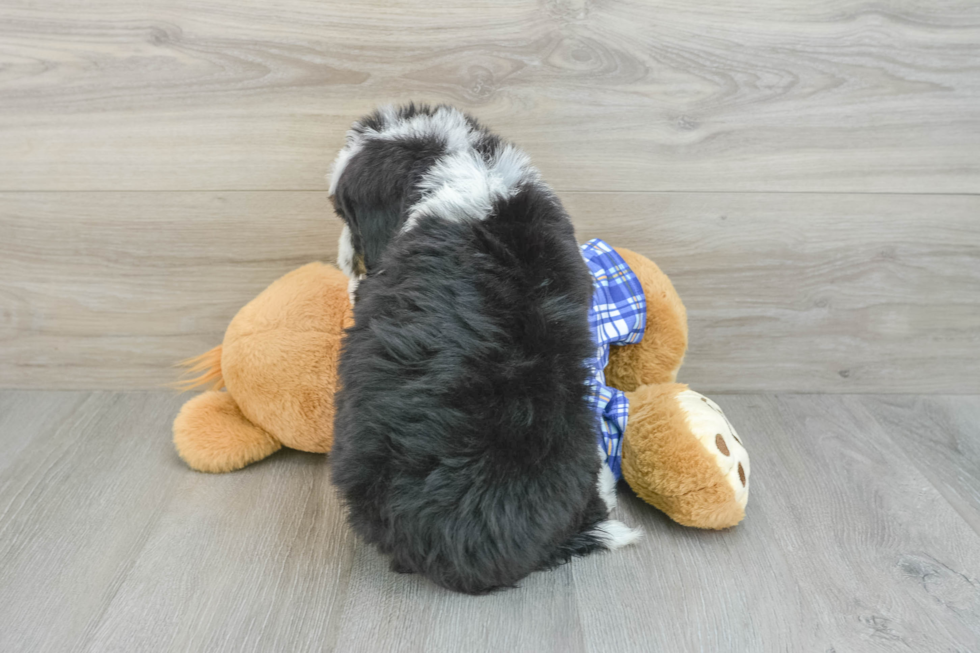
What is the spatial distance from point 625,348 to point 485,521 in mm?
373

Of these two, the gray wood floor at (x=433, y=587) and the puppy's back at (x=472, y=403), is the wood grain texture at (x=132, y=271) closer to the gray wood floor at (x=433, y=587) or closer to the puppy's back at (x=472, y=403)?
the gray wood floor at (x=433, y=587)

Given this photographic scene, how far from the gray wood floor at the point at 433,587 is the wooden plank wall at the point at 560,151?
194 millimetres

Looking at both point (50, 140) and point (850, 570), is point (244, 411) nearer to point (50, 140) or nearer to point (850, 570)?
point (50, 140)

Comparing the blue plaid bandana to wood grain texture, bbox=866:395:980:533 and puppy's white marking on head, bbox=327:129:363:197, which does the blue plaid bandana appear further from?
wood grain texture, bbox=866:395:980:533

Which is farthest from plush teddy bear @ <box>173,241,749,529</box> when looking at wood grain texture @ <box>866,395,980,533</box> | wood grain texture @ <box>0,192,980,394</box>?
wood grain texture @ <box>866,395,980,533</box>

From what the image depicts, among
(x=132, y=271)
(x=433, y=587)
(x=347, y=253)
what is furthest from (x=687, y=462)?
(x=132, y=271)

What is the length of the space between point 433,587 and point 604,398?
10.4 inches

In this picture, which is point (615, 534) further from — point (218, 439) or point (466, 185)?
point (218, 439)

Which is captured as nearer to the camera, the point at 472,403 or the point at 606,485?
the point at 472,403

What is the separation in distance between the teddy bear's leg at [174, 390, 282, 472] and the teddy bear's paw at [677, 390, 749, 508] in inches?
20.7

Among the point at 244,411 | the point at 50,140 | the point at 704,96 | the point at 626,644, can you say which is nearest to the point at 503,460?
the point at 626,644

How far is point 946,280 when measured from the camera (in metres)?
1.02

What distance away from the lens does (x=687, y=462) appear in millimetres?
721

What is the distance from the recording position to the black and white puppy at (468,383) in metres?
0.58
